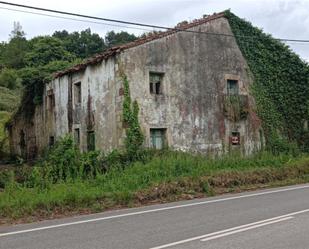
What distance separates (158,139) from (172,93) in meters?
2.26

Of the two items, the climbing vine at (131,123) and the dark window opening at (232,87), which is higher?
the dark window opening at (232,87)

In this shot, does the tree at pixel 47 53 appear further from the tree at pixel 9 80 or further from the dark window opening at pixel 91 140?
the dark window opening at pixel 91 140

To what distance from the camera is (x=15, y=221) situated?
34.3 feet

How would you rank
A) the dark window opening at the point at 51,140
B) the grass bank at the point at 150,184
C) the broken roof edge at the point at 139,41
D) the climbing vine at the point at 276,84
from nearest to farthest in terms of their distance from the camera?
the grass bank at the point at 150,184 < the broken roof edge at the point at 139,41 < the climbing vine at the point at 276,84 < the dark window opening at the point at 51,140

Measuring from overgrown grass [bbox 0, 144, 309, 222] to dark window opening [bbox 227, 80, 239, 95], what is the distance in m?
3.60

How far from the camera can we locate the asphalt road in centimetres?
756

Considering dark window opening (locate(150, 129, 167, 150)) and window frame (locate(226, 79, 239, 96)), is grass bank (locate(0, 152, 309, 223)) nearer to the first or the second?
dark window opening (locate(150, 129, 167, 150))

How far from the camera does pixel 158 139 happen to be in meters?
21.4

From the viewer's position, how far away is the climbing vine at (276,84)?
25.2 meters

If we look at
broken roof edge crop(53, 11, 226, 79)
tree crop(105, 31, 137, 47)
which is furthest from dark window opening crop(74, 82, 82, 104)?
tree crop(105, 31, 137, 47)

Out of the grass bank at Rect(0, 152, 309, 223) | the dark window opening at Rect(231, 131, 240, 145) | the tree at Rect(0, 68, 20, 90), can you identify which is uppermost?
the tree at Rect(0, 68, 20, 90)

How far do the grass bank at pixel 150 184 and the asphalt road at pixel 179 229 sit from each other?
3.51 feet

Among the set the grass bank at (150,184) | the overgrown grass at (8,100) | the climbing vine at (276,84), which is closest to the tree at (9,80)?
the overgrown grass at (8,100)

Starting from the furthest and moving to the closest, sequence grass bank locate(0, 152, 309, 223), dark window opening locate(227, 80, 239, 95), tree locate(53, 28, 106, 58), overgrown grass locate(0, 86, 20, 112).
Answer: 1. tree locate(53, 28, 106, 58)
2. overgrown grass locate(0, 86, 20, 112)
3. dark window opening locate(227, 80, 239, 95)
4. grass bank locate(0, 152, 309, 223)
